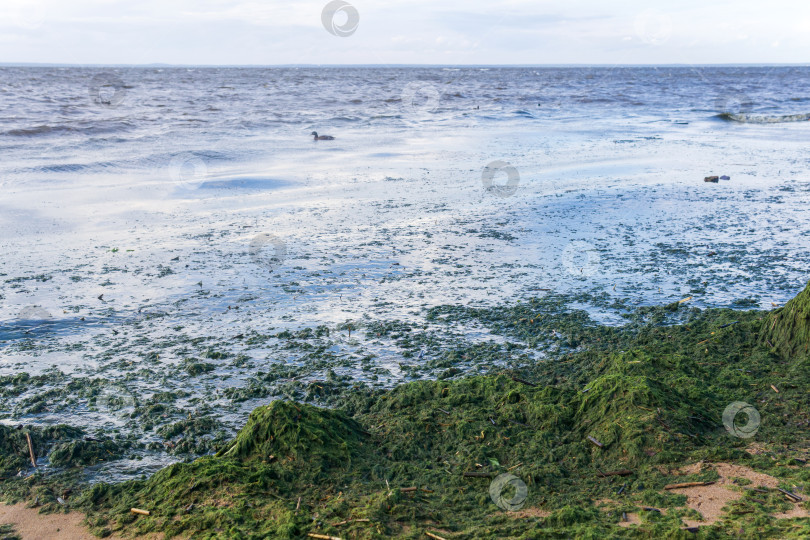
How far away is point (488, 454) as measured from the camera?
13.7 feet

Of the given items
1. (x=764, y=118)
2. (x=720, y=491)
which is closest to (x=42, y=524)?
(x=720, y=491)

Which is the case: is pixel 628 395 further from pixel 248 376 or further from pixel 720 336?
pixel 248 376

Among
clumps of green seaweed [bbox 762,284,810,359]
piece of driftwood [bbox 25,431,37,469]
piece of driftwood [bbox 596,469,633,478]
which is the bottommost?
piece of driftwood [bbox 25,431,37,469]

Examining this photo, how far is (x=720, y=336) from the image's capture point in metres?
5.86

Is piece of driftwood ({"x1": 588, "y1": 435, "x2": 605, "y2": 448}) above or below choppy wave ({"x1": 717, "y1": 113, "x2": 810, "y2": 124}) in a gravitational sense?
below

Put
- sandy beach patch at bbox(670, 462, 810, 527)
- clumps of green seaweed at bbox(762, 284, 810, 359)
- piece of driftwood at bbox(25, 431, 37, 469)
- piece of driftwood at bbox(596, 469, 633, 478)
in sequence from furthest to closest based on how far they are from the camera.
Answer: clumps of green seaweed at bbox(762, 284, 810, 359)
piece of driftwood at bbox(25, 431, 37, 469)
piece of driftwood at bbox(596, 469, 633, 478)
sandy beach patch at bbox(670, 462, 810, 527)

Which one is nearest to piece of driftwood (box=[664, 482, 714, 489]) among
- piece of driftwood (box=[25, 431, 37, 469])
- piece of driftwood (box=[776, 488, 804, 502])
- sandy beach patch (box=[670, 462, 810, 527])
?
sandy beach patch (box=[670, 462, 810, 527])

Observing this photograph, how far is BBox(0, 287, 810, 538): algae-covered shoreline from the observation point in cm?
344

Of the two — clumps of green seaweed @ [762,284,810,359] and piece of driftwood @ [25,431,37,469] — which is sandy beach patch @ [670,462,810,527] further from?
piece of driftwood @ [25,431,37,469]

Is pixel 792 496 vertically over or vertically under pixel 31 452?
over

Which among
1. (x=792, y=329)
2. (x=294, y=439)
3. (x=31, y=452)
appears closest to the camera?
(x=294, y=439)

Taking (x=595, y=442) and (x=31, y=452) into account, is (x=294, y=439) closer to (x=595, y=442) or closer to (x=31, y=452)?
(x=31, y=452)

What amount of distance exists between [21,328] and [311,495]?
14.0ft

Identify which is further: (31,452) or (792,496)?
(31,452)
